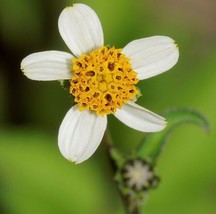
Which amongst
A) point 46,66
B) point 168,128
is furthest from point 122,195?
point 46,66

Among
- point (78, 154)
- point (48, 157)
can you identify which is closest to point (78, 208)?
point (48, 157)

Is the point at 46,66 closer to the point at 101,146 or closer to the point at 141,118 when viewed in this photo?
the point at 141,118

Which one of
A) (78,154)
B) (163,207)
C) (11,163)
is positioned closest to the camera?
(78,154)

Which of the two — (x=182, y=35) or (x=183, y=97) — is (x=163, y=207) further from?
(x=182, y=35)

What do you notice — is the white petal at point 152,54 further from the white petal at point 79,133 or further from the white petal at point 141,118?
the white petal at point 79,133

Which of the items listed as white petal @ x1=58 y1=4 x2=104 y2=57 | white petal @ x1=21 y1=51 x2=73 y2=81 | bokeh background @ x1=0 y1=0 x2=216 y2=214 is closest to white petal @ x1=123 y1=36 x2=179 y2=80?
white petal @ x1=58 y1=4 x2=104 y2=57

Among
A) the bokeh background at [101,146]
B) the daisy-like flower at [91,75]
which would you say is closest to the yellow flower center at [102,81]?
the daisy-like flower at [91,75]

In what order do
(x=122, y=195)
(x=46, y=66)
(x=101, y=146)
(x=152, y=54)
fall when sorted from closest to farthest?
(x=46, y=66) < (x=152, y=54) < (x=122, y=195) < (x=101, y=146)
